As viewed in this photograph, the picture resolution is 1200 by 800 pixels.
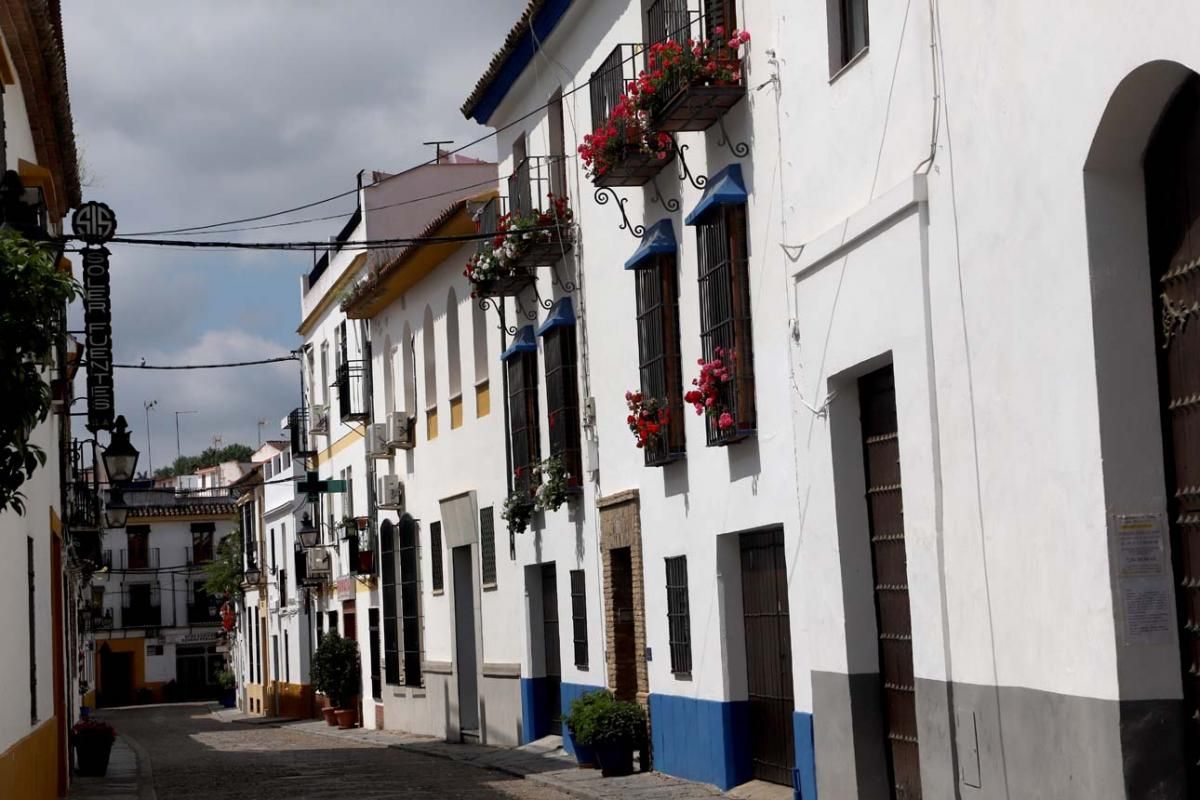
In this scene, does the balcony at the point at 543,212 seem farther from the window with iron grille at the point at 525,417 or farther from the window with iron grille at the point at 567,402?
the window with iron grille at the point at 525,417

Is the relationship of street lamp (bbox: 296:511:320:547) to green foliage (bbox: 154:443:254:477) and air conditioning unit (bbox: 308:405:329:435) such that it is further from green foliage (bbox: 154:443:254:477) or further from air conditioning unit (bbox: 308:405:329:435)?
green foliage (bbox: 154:443:254:477)

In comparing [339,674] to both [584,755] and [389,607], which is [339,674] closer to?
[389,607]

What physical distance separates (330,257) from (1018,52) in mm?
30022

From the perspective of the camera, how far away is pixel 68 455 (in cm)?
2367

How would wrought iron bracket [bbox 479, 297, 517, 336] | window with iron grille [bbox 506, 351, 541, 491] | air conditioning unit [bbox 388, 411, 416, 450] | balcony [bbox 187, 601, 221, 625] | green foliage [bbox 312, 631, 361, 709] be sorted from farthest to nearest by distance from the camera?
balcony [bbox 187, 601, 221, 625], green foliage [bbox 312, 631, 361, 709], air conditioning unit [bbox 388, 411, 416, 450], wrought iron bracket [bbox 479, 297, 517, 336], window with iron grille [bbox 506, 351, 541, 491]

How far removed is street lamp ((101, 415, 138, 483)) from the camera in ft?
59.1

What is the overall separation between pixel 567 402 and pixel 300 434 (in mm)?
21595

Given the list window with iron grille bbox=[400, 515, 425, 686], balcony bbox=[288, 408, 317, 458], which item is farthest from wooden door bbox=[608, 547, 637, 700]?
balcony bbox=[288, 408, 317, 458]

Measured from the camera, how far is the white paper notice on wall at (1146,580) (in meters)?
7.86

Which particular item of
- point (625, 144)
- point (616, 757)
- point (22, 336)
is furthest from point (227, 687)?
point (22, 336)

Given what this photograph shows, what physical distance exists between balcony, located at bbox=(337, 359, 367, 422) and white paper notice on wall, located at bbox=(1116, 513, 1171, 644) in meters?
26.0

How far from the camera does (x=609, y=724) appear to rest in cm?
1753

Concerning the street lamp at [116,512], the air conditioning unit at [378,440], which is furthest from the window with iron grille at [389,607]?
the street lamp at [116,512]

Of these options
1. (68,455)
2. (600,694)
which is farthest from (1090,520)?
(68,455)
